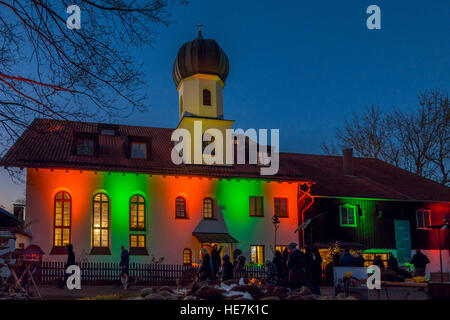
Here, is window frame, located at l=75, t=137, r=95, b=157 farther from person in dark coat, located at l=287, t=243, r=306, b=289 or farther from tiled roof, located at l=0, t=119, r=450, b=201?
person in dark coat, located at l=287, t=243, r=306, b=289

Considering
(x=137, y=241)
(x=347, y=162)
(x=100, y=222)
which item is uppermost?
(x=347, y=162)

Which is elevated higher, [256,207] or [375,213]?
[256,207]

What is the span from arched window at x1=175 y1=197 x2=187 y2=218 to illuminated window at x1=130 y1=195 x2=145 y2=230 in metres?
1.96

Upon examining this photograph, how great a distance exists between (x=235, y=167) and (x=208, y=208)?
3.05 metres

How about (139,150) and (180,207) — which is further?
(139,150)

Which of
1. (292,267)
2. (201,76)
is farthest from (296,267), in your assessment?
(201,76)

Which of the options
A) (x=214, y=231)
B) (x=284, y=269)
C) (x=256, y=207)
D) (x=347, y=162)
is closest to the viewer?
(x=284, y=269)

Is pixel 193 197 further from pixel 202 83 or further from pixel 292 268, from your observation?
pixel 292 268

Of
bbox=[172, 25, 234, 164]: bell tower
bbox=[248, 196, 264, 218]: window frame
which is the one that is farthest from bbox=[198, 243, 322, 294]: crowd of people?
bbox=[172, 25, 234, 164]: bell tower

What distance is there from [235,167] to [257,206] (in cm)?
268

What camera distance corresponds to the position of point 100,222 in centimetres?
2903

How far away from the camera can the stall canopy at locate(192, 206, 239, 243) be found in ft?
97.5

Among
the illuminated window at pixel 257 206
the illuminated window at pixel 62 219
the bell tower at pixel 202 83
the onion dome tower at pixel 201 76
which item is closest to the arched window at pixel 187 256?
the illuminated window at pixel 257 206

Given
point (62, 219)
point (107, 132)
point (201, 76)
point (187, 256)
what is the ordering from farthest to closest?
point (201, 76) → point (107, 132) → point (187, 256) → point (62, 219)
